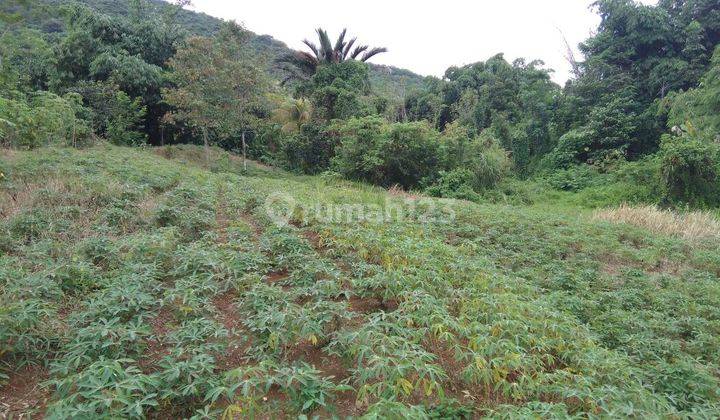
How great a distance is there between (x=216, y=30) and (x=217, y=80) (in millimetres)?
11137

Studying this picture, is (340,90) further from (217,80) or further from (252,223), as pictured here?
(252,223)

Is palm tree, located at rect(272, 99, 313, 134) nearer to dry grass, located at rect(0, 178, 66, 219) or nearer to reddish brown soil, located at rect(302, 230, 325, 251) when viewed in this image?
dry grass, located at rect(0, 178, 66, 219)

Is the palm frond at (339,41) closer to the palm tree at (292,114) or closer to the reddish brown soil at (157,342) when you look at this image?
the palm tree at (292,114)

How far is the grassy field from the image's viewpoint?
7.09 ft

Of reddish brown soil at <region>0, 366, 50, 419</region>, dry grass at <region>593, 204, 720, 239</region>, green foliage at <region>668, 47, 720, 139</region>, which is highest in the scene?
green foliage at <region>668, 47, 720, 139</region>

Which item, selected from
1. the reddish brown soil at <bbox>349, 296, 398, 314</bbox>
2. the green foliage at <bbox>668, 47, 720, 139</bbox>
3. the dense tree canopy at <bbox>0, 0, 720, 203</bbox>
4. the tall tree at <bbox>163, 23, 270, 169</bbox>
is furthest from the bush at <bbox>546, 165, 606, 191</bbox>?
the reddish brown soil at <bbox>349, 296, 398, 314</bbox>

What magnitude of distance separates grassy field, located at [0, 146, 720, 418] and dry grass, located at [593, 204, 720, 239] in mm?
1755

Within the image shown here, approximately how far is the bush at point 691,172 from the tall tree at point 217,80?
12.3 m

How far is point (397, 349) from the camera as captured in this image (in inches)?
95.0

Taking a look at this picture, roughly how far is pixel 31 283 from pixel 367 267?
2.47 metres

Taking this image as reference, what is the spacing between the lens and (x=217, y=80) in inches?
507

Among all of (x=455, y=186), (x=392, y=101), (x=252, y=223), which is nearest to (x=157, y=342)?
(x=252, y=223)

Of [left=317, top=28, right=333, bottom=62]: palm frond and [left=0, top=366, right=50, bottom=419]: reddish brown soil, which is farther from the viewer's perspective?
[left=317, top=28, right=333, bottom=62]: palm frond

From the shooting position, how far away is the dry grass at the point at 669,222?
778cm
